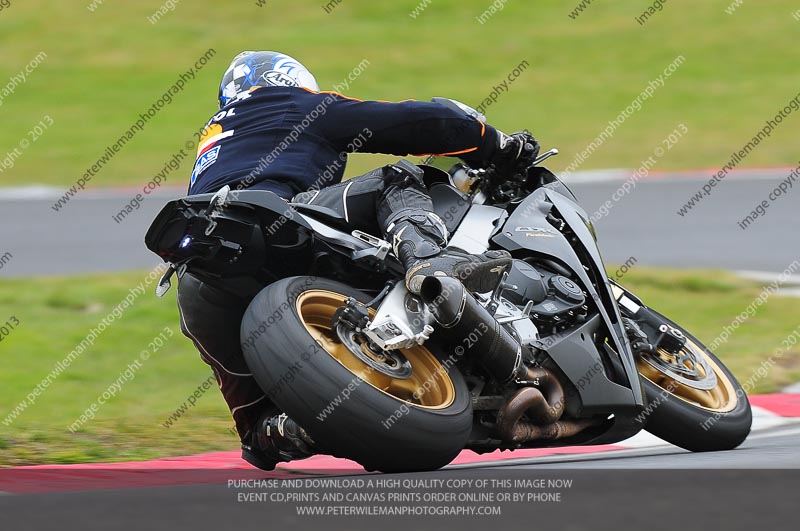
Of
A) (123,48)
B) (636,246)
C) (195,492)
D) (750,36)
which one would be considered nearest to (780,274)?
(636,246)

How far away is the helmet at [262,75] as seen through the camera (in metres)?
4.61

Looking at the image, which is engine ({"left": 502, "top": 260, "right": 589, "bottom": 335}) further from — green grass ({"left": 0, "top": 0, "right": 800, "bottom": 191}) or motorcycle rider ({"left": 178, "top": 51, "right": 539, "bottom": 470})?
green grass ({"left": 0, "top": 0, "right": 800, "bottom": 191})

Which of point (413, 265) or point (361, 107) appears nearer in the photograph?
point (413, 265)

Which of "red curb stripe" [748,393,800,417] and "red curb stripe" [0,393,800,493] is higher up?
"red curb stripe" [748,393,800,417]

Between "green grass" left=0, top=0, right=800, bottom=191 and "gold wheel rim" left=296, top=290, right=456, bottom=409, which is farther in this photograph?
"green grass" left=0, top=0, right=800, bottom=191

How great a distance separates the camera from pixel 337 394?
137 inches

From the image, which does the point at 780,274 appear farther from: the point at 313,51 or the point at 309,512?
the point at 313,51

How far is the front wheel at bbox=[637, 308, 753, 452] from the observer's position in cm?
462

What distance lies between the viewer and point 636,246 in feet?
34.8

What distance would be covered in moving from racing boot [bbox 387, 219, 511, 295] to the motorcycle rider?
0.04 ft

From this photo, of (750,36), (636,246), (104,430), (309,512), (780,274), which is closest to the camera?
(309,512)

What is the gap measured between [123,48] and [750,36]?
10311 mm

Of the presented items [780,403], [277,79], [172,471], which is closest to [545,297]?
[277,79]

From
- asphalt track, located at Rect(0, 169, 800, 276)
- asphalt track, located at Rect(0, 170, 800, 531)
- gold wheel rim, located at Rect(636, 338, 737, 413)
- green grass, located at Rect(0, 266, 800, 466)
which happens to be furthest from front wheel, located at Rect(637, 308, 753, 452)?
asphalt track, located at Rect(0, 169, 800, 276)
